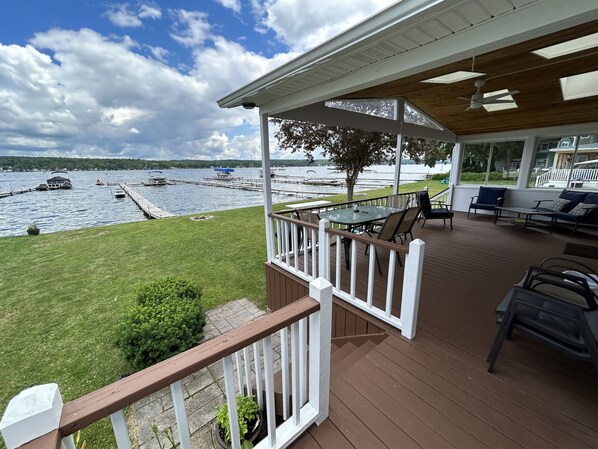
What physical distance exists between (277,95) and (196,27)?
499 cm

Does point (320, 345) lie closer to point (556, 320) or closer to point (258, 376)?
point (258, 376)

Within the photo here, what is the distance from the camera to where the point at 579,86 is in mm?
4918

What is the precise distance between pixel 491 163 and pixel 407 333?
8.90 metres

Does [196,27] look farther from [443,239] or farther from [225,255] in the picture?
[443,239]

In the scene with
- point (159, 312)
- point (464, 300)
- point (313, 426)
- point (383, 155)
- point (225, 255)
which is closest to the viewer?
point (313, 426)

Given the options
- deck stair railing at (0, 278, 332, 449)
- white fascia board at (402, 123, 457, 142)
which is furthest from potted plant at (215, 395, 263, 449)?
white fascia board at (402, 123, 457, 142)

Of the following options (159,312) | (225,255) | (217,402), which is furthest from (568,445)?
(225,255)

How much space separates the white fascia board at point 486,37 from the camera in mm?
1541

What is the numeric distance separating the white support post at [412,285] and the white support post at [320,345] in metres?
1.06

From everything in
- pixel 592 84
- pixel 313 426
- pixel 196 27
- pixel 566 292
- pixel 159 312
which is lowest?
pixel 159 312

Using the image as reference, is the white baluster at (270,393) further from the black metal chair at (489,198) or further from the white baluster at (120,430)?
the black metal chair at (489,198)

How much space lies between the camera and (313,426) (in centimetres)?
160

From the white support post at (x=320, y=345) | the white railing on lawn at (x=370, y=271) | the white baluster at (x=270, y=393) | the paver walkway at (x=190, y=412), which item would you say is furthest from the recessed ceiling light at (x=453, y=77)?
the paver walkway at (x=190, y=412)

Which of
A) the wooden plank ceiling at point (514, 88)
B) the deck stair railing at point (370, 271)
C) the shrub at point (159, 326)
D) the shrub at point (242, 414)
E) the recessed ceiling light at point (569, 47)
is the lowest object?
the shrub at point (159, 326)
